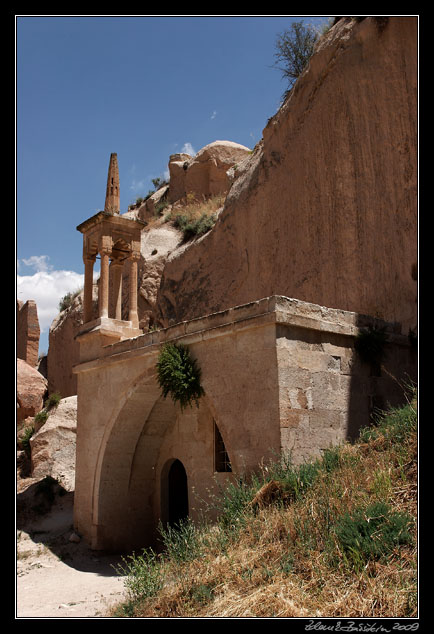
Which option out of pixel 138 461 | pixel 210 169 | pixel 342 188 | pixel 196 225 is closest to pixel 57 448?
pixel 138 461

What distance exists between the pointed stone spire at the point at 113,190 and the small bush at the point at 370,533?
10546 millimetres

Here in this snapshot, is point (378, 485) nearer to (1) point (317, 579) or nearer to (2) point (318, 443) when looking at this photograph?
(1) point (317, 579)

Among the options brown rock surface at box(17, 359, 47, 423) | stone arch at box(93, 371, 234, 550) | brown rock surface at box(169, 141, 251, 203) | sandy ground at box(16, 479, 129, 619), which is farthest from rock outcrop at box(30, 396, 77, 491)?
brown rock surface at box(169, 141, 251, 203)

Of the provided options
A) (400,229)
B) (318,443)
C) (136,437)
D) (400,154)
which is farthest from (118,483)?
(400,154)

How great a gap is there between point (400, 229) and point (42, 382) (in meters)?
15.3

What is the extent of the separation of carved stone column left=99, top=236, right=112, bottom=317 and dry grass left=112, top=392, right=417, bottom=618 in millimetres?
7373

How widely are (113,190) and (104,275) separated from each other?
221cm

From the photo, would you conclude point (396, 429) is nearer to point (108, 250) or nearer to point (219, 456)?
point (219, 456)

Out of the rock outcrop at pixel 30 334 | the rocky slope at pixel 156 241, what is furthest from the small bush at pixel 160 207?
the rock outcrop at pixel 30 334

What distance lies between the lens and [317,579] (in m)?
5.40

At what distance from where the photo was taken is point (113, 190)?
48.7 feet

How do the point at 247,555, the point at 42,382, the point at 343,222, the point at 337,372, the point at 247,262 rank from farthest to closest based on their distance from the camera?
the point at 42,382, the point at 247,262, the point at 343,222, the point at 337,372, the point at 247,555

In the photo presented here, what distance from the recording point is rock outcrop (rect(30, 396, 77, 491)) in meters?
16.8

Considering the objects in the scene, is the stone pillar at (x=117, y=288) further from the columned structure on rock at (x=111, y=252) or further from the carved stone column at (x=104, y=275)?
the carved stone column at (x=104, y=275)
